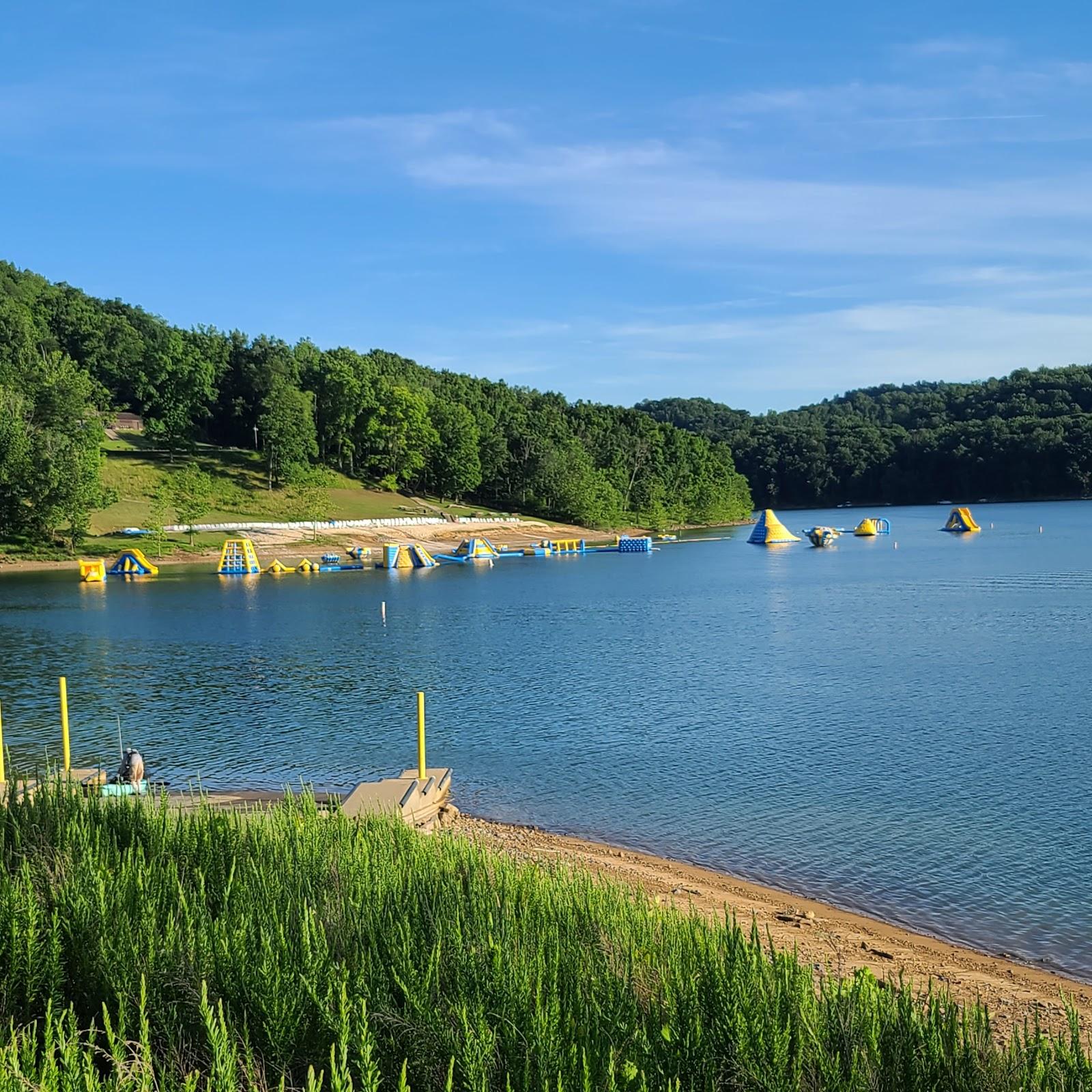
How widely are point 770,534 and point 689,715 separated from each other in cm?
8706

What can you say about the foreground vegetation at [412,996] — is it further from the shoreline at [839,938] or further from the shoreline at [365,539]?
the shoreline at [365,539]

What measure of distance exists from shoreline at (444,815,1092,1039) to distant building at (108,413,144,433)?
114 metres

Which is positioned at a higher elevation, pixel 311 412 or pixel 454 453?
pixel 311 412

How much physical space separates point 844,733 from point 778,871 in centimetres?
993

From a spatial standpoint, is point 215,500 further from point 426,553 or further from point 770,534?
point 770,534

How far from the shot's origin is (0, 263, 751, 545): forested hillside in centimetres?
10475

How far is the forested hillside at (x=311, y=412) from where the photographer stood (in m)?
105

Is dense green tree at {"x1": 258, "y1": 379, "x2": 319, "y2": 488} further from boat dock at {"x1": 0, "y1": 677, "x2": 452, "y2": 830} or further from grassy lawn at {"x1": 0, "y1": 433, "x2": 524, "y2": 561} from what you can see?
boat dock at {"x1": 0, "y1": 677, "x2": 452, "y2": 830}

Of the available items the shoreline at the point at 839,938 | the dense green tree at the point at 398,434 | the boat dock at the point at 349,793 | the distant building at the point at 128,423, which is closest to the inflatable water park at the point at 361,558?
the dense green tree at the point at 398,434

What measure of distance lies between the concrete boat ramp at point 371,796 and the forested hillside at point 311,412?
227ft

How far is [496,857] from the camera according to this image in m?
10.7

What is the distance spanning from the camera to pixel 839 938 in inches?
490

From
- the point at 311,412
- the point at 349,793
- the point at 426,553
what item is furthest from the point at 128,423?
the point at 349,793

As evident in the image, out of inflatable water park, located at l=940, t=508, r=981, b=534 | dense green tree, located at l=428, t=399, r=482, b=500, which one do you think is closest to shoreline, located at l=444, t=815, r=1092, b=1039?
dense green tree, located at l=428, t=399, r=482, b=500
